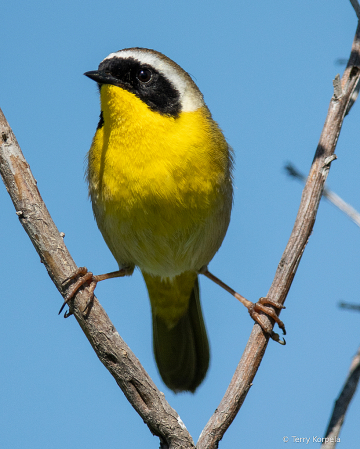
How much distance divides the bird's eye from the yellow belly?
0.19 metres

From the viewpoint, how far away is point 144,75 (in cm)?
432

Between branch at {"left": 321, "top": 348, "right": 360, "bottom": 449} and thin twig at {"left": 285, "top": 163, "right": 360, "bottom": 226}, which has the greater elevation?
thin twig at {"left": 285, "top": 163, "right": 360, "bottom": 226}

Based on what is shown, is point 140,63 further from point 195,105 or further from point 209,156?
point 209,156

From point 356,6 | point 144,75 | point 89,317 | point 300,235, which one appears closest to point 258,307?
point 300,235

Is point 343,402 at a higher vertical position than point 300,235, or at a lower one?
lower

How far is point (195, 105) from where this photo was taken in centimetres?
462

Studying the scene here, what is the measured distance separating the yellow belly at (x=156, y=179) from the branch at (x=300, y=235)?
1092mm

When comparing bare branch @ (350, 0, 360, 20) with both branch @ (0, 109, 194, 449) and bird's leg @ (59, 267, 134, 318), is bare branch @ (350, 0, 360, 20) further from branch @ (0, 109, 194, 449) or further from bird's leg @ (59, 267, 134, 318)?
bird's leg @ (59, 267, 134, 318)

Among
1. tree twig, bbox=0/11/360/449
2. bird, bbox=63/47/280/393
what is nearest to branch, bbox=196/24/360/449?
tree twig, bbox=0/11/360/449

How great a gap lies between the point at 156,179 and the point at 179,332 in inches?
78.0

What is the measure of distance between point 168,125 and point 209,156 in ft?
1.36

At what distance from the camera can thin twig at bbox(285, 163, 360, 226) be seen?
3.04 metres

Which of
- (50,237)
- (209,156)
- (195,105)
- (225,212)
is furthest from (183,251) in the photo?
(50,237)

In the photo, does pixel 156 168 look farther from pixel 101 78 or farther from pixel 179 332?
pixel 179 332
